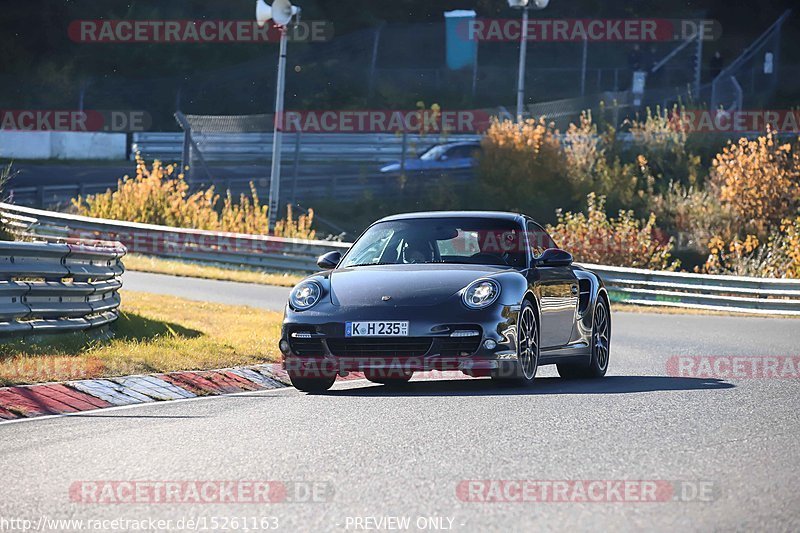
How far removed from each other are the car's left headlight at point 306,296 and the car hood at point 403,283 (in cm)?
12

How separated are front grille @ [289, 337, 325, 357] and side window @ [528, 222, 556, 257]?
222cm

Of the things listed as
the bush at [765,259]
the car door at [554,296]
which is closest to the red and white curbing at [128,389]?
the car door at [554,296]

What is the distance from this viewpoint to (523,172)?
139 feet

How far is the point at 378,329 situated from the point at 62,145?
42489 mm

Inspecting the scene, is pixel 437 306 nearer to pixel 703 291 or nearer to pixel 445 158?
pixel 703 291

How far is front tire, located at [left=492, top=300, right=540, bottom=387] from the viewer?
11371 millimetres

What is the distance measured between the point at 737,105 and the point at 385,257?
33.1 meters

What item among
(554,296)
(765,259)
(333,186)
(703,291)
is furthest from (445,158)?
(554,296)

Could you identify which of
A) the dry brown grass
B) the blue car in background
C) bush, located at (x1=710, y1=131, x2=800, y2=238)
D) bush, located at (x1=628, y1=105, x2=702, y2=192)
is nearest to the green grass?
the dry brown grass

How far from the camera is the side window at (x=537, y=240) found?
41.6ft

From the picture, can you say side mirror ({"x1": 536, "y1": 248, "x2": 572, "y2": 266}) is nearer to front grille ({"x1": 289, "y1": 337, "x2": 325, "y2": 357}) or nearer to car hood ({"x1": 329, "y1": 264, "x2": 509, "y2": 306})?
car hood ({"x1": 329, "y1": 264, "x2": 509, "y2": 306})

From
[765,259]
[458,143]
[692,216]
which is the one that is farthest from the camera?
[458,143]

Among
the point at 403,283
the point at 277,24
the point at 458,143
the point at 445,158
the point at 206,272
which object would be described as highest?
the point at 277,24

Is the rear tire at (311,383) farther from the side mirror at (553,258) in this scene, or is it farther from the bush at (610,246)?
the bush at (610,246)
